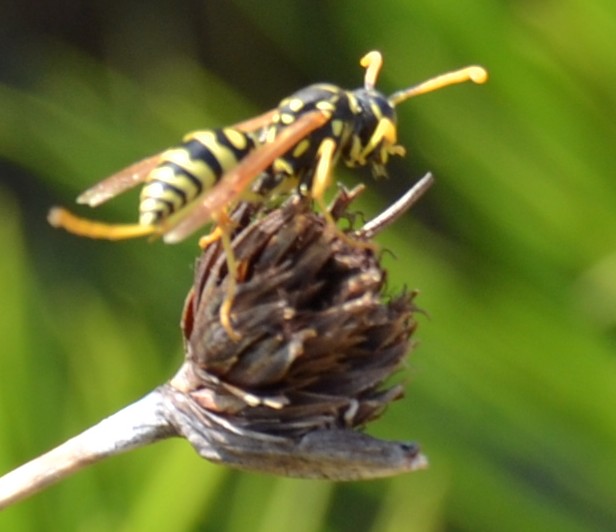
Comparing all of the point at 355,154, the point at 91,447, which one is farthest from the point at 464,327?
the point at 91,447

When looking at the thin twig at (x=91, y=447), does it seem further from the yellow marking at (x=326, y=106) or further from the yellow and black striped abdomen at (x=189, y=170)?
→ the yellow marking at (x=326, y=106)

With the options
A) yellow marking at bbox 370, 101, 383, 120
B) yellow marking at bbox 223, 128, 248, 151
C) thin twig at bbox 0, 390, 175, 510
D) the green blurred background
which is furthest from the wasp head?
the green blurred background

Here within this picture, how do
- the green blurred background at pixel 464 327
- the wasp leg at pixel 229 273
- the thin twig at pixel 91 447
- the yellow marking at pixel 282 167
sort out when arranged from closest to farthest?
the thin twig at pixel 91 447, the wasp leg at pixel 229 273, the yellow marking at pixel 282 167, the green blurred background at pixel 464 327

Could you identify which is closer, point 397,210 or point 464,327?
point 397,210

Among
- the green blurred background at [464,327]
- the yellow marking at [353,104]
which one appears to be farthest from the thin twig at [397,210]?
the green blurred background at [464,327]

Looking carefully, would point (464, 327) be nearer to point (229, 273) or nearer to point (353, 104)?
point (353, 104)

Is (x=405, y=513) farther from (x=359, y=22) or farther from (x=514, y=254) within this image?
(x=359, y=22)
